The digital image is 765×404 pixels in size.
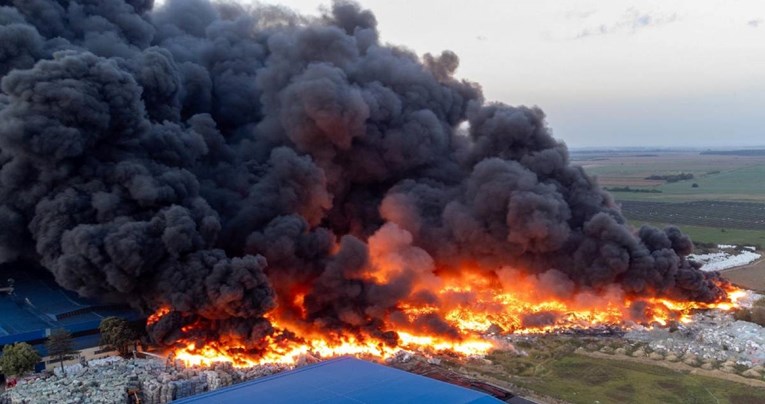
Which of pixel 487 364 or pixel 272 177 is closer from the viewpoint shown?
pixel 487 364

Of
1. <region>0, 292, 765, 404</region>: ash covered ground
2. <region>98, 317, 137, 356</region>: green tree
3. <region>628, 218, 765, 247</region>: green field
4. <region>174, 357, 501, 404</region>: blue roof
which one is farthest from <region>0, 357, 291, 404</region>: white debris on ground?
<region>628, 218, 765, 247</region>: green field

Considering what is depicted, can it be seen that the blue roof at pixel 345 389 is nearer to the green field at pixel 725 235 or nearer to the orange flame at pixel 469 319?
the orange flame at pixel 469 319

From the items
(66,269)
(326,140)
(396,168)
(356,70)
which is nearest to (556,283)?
(396,168)

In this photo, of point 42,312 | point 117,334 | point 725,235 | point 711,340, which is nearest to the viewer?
point 117,334

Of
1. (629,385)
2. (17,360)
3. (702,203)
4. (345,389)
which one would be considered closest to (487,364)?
(629,385)

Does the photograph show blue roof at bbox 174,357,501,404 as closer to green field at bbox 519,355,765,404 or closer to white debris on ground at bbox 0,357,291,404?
white debris on ground at bbox 0,357,291,404

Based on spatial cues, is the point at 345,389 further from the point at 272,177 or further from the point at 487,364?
the point at 272,177
